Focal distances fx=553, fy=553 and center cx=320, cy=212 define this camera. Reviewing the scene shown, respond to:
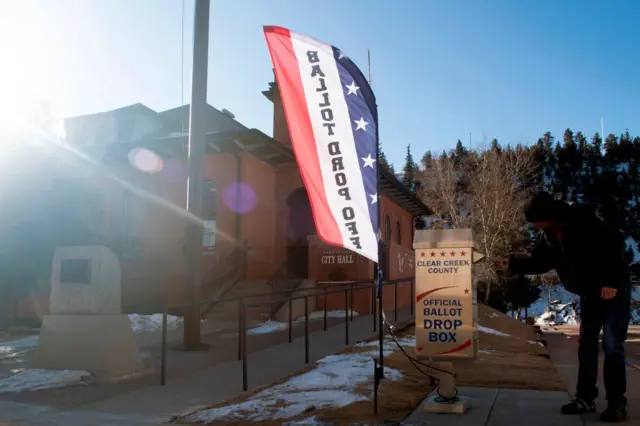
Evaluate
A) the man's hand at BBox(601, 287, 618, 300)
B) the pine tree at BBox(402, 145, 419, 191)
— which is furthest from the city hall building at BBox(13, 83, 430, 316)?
the pine tree at BBox(402, 145, 419, 191)

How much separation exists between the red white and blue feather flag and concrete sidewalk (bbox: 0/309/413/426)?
2248 mm

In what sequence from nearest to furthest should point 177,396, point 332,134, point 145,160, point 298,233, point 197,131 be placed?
1. point 332,134
2. point 177,396
3. point 197,131
4. point 145,160
5. point 298,233

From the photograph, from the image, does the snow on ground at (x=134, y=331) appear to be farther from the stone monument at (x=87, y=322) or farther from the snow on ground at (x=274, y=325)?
the stone monument at (x=87, y=322)

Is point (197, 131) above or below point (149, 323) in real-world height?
above

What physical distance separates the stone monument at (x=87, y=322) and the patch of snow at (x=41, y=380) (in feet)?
0.46

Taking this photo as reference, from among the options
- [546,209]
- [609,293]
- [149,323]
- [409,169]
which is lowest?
[149,323]

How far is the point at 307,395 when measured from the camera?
18.4ft

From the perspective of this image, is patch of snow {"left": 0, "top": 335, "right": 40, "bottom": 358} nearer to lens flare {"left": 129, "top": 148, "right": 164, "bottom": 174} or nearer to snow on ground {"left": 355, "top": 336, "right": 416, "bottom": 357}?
snow on ground {"left": 355, "top": 336, "right": 416, "bottom": 357}

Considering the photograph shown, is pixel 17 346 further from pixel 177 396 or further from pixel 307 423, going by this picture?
pixel 307 423

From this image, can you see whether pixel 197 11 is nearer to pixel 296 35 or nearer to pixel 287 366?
pixel 296 35

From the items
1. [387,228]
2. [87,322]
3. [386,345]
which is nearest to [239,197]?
[387,228]

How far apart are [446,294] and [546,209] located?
3225 mm

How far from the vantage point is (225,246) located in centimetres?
1591

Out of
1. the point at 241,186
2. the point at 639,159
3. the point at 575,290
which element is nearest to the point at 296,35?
the point at 575,290
